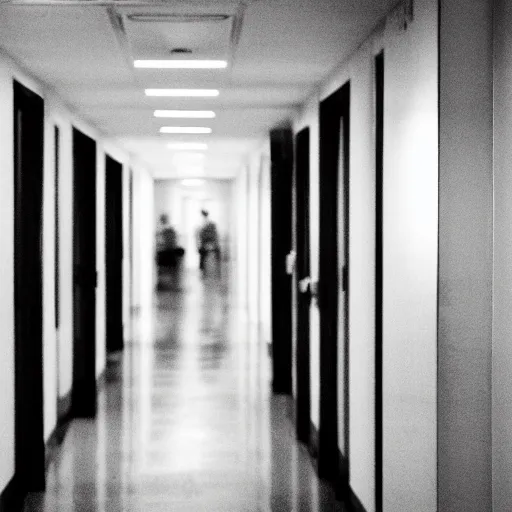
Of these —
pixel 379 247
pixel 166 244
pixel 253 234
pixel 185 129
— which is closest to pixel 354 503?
pixel 379 247

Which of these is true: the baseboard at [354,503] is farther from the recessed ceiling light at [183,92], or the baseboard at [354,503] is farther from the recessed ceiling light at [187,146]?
the recessed ceiling light at [187,146]

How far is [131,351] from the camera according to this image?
10242 mm

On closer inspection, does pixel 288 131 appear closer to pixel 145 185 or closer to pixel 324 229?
pixel 324 229

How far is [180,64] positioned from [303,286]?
207cm

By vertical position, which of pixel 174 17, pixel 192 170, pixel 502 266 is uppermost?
pixel 192 170

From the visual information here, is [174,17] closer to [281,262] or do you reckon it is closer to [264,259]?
[281,262]

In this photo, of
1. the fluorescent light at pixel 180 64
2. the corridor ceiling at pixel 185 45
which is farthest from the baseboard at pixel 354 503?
the fluorescent light at pixel 180 64

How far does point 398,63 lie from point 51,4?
1.47m

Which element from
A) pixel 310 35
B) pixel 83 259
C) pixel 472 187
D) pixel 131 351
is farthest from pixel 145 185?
pixel 472 187

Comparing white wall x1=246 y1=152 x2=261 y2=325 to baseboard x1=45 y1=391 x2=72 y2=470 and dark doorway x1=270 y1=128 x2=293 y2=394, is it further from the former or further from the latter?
baseboard x1=45 y1=391 x2=72 y2=470

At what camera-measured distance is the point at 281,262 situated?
321 inches

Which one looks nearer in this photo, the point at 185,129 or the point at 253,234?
the point at 185,129

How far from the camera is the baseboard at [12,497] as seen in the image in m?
4.56

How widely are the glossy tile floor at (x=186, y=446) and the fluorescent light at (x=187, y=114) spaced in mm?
2529
